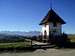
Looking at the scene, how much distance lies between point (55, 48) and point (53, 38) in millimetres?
5592

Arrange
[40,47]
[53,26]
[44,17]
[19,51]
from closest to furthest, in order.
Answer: [19,51] → [40,47] → [53,26] → [44,17]

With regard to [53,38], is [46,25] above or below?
above

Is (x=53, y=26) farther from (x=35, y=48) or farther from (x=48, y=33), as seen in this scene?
(x=35, y=48)

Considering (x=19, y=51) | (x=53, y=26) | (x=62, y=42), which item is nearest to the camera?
(x=19, y=51)

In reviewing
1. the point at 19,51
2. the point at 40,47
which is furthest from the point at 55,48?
the point at 19,51

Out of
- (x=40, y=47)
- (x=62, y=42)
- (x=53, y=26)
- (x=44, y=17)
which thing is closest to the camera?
(x=40, y=47)

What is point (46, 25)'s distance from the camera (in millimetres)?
38844

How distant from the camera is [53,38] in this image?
36.9 metres

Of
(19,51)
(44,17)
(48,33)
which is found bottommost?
(19,51)

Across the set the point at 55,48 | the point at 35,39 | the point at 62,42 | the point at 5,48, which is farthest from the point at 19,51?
the point at 35,39

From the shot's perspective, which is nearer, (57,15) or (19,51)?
(19,51)

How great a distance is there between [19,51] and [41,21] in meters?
12.9

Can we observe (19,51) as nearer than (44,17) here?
Yes

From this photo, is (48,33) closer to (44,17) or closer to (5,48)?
(44,17)
